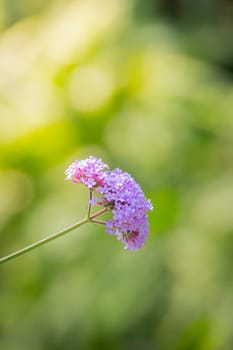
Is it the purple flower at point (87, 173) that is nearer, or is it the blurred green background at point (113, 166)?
the purple flower at point (87, 173)

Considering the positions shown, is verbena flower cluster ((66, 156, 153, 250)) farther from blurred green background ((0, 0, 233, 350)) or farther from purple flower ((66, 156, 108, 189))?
blurred green background ((0, 0, 233, 350))

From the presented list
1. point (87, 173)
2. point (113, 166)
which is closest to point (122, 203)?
point (87, 173)

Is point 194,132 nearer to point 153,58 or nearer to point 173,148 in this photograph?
point 173,148

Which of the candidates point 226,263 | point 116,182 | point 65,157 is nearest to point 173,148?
point 65,157

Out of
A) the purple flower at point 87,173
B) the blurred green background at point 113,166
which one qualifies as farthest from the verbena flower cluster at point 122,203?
the blurred green background at point 113,166

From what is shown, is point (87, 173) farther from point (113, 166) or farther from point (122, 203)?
point (113, 166)

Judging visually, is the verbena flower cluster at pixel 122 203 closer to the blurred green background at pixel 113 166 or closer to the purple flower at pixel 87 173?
the purple flower at pixel 87 173
